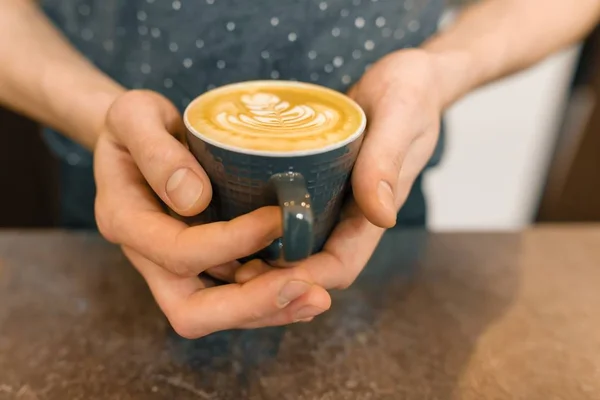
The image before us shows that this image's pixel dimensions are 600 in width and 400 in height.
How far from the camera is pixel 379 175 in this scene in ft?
1.37

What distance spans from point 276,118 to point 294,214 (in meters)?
0.12

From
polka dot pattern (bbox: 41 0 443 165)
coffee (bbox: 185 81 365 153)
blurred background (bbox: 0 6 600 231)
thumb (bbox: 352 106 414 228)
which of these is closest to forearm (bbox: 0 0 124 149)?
polka dot pattern (bbox: 41 0 443 165)

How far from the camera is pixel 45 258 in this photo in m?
0.59

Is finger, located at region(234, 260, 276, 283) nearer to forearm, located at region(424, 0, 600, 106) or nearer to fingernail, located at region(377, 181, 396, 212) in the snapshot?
fingernail, located at region(377, 181, 396, 212)

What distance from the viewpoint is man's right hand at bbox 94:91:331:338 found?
403 mm

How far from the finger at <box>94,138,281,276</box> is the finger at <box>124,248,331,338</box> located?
2cm

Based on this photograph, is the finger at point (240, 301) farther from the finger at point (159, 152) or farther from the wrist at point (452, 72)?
the wrist at point (452, 72)

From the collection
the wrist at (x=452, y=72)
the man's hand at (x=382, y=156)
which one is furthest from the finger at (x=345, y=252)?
the wrist at (x=452, y=72)

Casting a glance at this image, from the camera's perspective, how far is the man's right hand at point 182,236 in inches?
15.9

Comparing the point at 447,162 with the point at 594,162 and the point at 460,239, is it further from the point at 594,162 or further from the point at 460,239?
the point at 460,239

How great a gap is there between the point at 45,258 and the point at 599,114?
107cm

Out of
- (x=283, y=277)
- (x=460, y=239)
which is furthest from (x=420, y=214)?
(x=283, y=277)

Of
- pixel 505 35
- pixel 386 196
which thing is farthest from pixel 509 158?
pixel 386 196

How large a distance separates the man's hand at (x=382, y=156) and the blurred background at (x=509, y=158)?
721 millimetres
